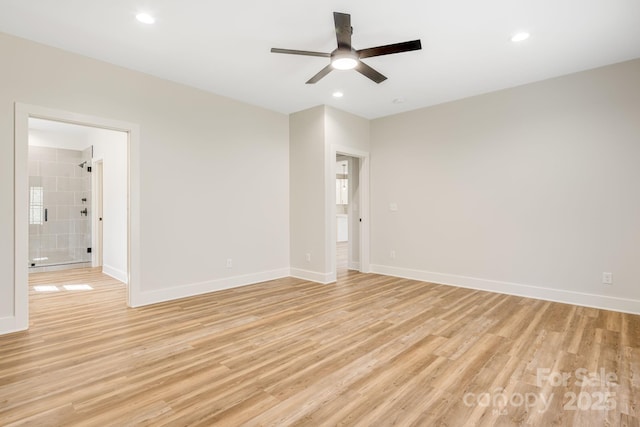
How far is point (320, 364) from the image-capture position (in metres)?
2.35

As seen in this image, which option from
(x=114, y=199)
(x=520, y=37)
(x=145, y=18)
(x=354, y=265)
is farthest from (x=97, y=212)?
(x=520, y=37)

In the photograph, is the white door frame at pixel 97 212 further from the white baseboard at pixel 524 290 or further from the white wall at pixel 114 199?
the white baseboard at pixel 524 290

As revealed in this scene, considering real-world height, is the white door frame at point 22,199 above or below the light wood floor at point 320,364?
above

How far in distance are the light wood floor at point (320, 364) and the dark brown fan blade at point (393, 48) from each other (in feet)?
7.99

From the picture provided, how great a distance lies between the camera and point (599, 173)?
369 centimetres

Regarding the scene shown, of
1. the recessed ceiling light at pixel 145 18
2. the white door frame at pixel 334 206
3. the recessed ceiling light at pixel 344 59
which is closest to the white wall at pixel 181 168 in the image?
the white door frame at pixel 334 206

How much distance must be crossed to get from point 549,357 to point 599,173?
97.0 inches

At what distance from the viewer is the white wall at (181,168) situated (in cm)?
303

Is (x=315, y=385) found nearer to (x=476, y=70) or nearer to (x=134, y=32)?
(x=134, y=32)

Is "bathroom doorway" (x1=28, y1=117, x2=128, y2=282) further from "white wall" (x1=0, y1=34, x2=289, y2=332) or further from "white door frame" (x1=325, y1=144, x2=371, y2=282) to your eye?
"white door frame" (x1=325, y1=144, x2=371, y2=282)

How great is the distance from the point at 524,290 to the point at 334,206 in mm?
2845

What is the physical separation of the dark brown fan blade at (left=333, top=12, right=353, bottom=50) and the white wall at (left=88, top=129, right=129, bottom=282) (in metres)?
4.07

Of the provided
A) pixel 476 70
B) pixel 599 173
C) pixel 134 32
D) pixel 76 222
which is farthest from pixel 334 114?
pixel 76 222

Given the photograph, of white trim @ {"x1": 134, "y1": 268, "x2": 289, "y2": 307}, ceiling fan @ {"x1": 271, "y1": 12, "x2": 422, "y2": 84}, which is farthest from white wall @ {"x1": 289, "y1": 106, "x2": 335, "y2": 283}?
ceiling fan @ {"x1": 271, "y1": 12, "x2": 422, "y2": 84}
